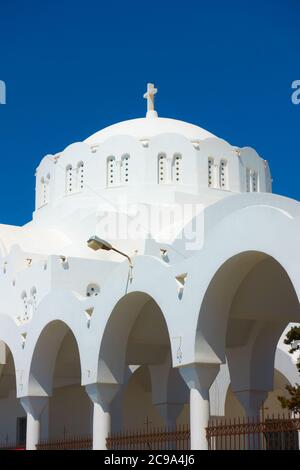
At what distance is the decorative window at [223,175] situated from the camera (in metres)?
21.8

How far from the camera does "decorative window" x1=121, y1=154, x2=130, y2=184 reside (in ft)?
70.1

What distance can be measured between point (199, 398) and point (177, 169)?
1037 centimetres

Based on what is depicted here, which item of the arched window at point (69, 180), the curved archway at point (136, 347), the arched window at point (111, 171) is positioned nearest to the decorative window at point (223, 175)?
the arched window at point (111, 171)

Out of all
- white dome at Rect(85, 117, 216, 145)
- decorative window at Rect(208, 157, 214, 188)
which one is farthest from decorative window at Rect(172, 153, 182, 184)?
decorative window at Rect(208, 157, 214, 188)

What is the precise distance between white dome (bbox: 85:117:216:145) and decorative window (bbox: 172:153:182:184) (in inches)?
30.9

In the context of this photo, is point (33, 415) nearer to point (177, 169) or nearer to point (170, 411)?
point (170, 411)

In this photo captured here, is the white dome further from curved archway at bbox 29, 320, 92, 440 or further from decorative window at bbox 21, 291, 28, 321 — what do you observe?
curved archway at bbox 29, 320, 92, 440

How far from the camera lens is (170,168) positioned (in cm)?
2130

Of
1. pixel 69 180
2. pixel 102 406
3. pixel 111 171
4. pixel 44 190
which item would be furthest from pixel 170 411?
pixel 44 190

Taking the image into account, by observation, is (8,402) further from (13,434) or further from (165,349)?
(165,349)

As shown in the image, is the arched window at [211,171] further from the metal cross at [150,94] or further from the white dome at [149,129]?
the metal cross at [150,94]

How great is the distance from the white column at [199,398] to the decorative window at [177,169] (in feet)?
32.0

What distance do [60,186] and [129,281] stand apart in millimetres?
8945

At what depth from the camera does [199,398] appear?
472 inches
